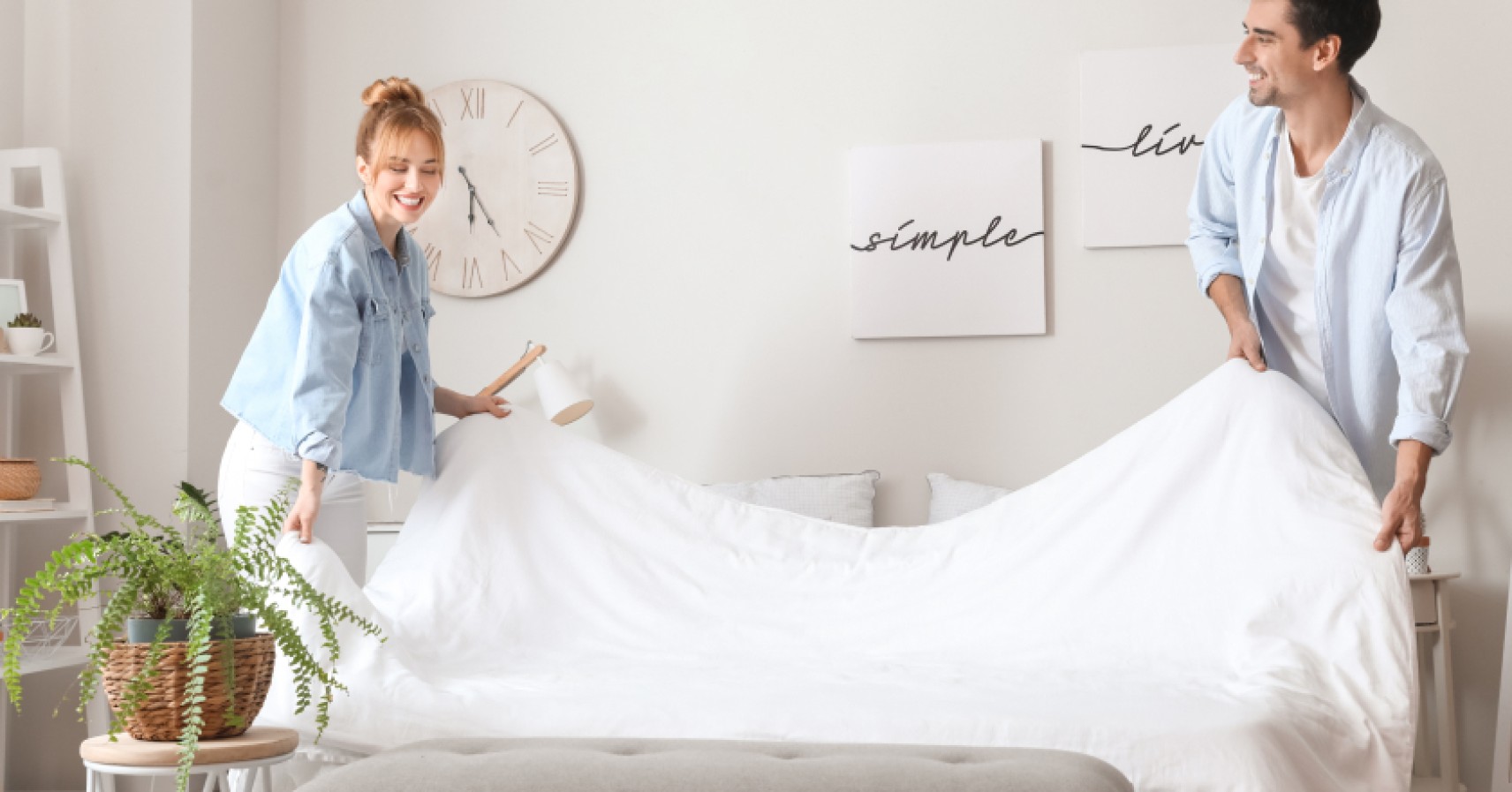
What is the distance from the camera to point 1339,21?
2199 mm

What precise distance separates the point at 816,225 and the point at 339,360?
4.96ft

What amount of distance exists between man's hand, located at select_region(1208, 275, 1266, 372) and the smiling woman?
4.78 ft

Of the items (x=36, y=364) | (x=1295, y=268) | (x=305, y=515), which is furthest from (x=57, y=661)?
(x=1295, y=268)

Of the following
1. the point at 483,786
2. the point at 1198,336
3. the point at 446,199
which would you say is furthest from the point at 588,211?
the point at 483,786

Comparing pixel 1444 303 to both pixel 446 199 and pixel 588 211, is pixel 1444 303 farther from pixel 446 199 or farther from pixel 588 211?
pixel 446 199

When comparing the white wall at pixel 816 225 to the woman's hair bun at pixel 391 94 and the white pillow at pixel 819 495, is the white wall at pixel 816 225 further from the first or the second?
the woman's hair bun at pixel 391 94

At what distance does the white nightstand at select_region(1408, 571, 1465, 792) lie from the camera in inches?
110

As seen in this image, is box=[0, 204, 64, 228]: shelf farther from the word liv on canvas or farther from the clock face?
the word liv on canvas

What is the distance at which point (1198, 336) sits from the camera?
3.21 m

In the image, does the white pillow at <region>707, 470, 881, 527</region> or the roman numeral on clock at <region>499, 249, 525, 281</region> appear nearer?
the white pillow at <region>707, 470, 881, 527</region>

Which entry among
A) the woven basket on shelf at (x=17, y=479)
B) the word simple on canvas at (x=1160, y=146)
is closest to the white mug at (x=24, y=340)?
the woven basket on shelf at (x=17, y=479)

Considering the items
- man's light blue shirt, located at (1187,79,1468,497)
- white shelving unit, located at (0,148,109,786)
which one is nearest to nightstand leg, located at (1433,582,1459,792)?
man's light blue shirt, located at (1187,79,1468,497)

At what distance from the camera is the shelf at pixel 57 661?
2.83 metres

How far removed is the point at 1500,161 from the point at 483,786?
290 centimetres
